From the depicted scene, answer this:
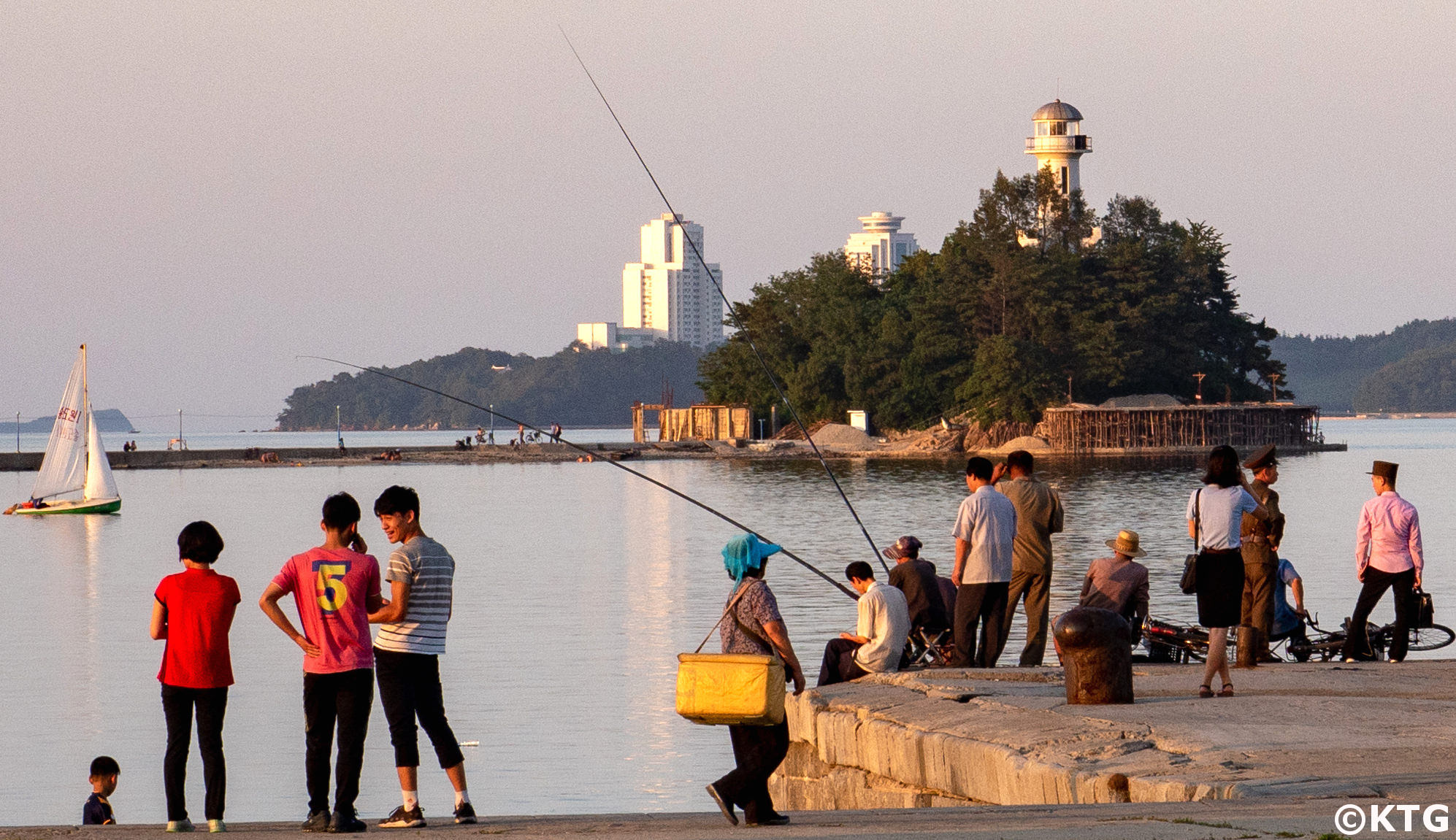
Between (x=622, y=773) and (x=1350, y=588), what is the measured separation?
750 inches

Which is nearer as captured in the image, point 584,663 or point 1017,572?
point 1017,572

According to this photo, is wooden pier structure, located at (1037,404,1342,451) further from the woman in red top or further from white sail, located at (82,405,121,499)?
the woman in red top

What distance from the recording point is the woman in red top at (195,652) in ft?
24.8

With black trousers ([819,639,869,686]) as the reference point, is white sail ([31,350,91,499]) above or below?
above

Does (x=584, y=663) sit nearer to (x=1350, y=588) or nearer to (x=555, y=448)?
(x=1350, y=588)

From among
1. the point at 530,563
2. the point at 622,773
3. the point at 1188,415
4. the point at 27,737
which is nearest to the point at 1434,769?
the point at 622,773

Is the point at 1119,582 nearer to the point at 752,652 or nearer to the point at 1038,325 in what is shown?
the point at 752,652

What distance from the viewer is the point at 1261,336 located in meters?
95.2

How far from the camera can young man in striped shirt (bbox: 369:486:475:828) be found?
7.57 metres

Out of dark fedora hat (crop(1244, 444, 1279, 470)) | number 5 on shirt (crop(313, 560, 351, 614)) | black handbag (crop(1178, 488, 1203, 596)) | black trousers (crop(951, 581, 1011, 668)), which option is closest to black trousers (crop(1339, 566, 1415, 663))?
dark fedora hat (crop(1244, 444, 1279, 470))

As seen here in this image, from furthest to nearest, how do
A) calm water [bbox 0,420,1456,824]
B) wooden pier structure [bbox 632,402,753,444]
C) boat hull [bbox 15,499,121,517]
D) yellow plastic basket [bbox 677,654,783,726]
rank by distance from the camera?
wooden pier structure [bbox 632,402,753,444], boat hull [bbox 15,499,121,517], calm water [bbox 0,420,1456,824], yellow plastic basket [bbox 677,654,783,726]

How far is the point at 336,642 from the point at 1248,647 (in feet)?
24.5

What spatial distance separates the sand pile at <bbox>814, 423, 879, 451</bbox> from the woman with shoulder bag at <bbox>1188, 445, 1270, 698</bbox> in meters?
86.7

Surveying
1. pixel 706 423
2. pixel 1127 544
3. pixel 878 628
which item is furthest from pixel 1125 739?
pixel 706 423
